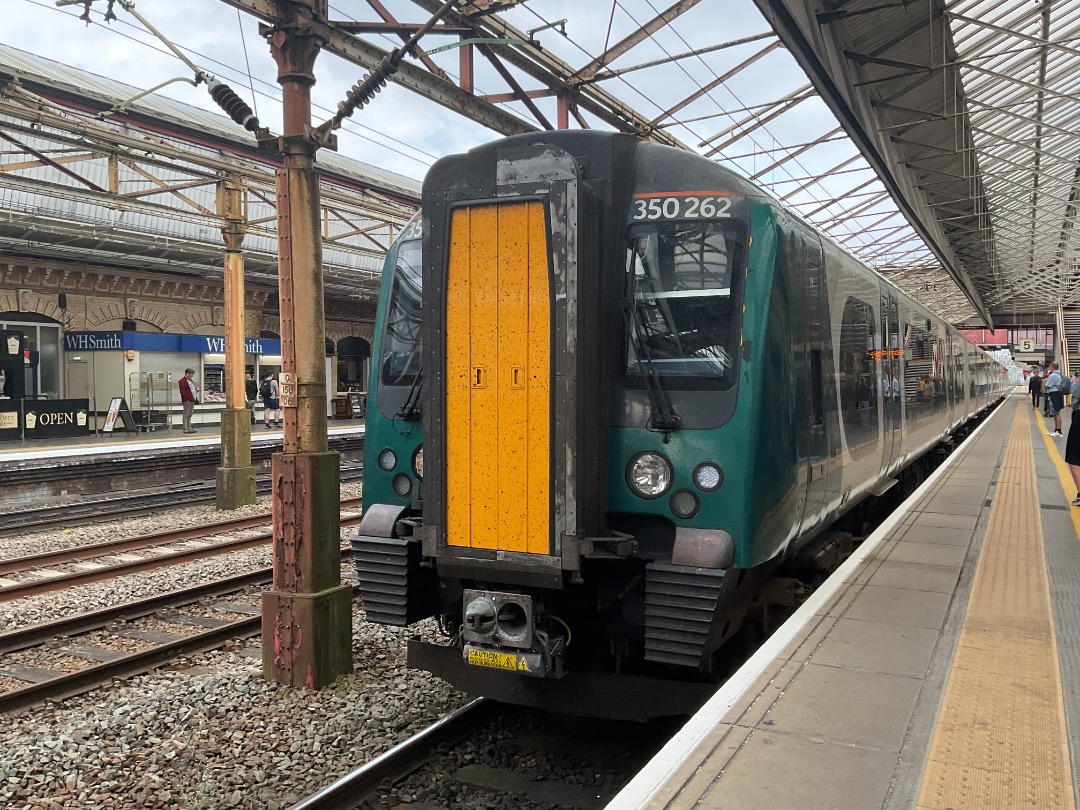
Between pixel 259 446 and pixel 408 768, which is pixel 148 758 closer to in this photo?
pixel 408 768

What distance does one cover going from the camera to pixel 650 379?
4348mm

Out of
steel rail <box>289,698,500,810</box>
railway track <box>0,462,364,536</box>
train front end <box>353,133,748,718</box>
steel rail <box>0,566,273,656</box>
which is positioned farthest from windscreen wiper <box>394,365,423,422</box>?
railway track <box>0,462,364,536</box>

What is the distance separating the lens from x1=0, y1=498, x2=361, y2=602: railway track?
337 inches

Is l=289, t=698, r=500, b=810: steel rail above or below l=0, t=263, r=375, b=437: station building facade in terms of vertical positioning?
below

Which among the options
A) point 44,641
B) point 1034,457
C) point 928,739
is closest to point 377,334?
point 928,739

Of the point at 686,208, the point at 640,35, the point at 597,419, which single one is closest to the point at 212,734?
the point at 597,419

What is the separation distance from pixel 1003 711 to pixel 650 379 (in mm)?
2057

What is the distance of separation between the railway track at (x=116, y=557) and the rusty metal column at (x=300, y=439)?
3.82 m

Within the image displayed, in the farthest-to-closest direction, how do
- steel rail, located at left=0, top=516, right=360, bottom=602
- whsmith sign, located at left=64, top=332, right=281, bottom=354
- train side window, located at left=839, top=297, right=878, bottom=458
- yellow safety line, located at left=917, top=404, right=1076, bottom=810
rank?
whsmith sign, located at left=64, top=332, right=281, bottom=354 → steel rail, located at left=0, top=516, right=360, bottom=602 → train side window, located at left=839, top=297, right=878, bottom=458 → yellow safety line, located at left=917, top=404, right=1076, bottom=810

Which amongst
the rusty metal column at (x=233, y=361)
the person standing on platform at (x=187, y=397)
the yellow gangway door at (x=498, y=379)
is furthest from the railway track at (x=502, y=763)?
the person standing on platform at (x=187, y=397)

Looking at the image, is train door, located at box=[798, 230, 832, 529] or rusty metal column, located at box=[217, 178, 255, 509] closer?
train door, located at box=[798, 230, 832, 529]

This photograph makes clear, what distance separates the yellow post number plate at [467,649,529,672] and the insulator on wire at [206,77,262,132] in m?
3.91

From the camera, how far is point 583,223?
4160 mm

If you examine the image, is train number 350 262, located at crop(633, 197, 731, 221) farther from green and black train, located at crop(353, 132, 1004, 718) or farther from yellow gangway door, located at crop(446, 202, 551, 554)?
yellow gangway door, located at crop(446, 202, 551, 554)
